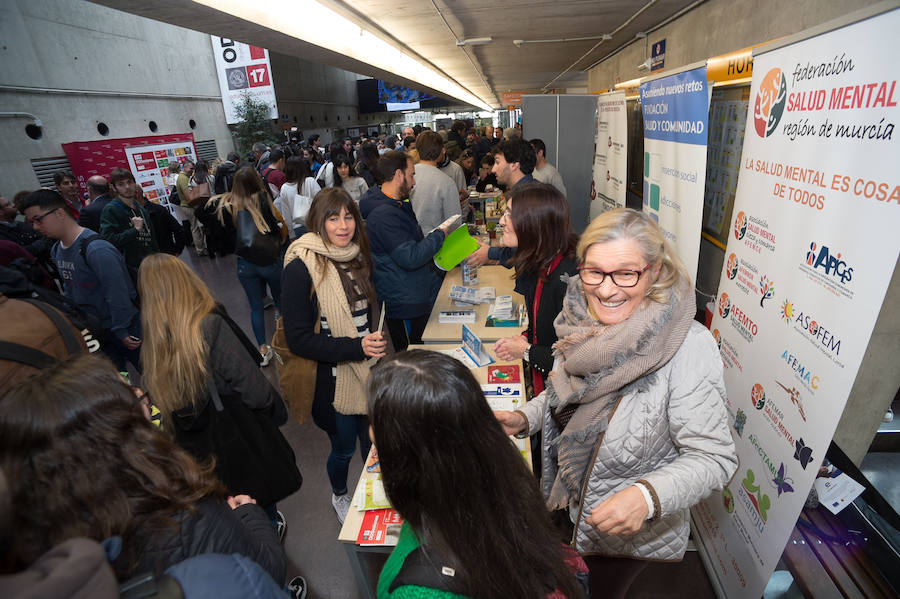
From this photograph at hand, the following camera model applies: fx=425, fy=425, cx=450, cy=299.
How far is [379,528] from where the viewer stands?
1.56 m

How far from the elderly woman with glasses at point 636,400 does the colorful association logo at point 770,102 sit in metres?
0.98

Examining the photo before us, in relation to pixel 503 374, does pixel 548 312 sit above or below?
above

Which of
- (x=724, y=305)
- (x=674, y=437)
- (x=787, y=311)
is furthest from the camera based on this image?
(x=724, y=305)

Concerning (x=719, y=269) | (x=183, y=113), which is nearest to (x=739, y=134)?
(x=719, y=269)

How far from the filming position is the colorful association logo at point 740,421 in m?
1.97

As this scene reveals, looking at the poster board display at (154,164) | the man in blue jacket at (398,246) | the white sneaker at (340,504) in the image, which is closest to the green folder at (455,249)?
the man in blue jacket at (398,246)

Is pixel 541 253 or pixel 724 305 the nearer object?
pixel 541 253

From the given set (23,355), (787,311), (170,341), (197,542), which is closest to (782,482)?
(787,311)

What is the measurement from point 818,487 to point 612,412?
4.24ft

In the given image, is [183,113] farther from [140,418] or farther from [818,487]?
[818,487]

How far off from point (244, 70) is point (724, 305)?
12.2m

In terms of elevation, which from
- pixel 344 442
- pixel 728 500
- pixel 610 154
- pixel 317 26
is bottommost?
pixel 728 500

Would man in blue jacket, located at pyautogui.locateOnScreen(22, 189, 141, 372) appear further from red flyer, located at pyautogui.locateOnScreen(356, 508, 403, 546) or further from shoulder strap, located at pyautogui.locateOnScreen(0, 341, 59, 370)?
red flyer, located at pyautogui.locateOnScreen(356, 508, 403, 546)

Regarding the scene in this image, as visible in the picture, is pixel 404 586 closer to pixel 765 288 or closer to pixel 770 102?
pixel 765 288
